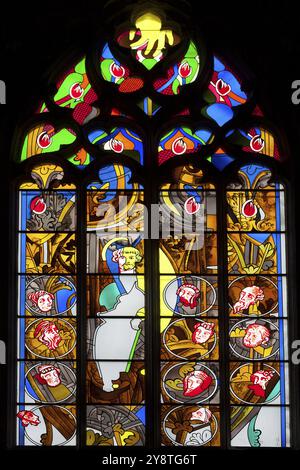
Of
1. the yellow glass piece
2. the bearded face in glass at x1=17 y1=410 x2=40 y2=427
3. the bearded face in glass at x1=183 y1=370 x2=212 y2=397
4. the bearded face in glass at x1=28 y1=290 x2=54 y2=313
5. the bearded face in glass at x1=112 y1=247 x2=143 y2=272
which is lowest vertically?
the bearded face in glass at x1=17 y1=410 x2=40 y2=427

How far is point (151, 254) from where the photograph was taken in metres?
10.1

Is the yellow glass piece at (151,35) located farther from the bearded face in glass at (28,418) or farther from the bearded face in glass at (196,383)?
the bearded face in glass at (28,418)

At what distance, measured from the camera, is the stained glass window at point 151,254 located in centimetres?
979

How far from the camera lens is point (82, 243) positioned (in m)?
10.1

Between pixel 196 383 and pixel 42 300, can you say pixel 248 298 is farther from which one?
pixel 42 300

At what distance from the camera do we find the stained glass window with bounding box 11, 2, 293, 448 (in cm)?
979

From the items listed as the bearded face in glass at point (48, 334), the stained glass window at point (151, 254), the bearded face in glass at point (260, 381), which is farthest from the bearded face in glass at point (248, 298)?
the bearded face in glass at point (48, 334)

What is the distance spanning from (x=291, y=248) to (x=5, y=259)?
2186 mm

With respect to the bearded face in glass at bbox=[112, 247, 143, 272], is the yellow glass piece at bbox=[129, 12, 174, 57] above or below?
above

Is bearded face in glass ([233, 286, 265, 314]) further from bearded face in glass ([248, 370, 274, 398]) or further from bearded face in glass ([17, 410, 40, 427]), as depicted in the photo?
bearded face in glass ([17, 410, 40, 427])

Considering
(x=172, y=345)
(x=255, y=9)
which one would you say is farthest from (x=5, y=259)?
(x=255, y=9)

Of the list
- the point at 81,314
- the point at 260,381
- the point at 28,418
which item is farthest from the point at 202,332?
the point at 28,418

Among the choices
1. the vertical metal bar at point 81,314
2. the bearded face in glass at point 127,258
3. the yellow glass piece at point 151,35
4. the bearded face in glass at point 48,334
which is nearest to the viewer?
the vertical metal bar at point 81,314

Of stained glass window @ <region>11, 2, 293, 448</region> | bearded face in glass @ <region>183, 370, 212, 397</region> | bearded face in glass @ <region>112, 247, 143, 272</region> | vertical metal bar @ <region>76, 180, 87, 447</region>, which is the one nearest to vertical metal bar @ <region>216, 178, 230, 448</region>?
stained glass window @ <region>11, 2, 293, 448</region>
